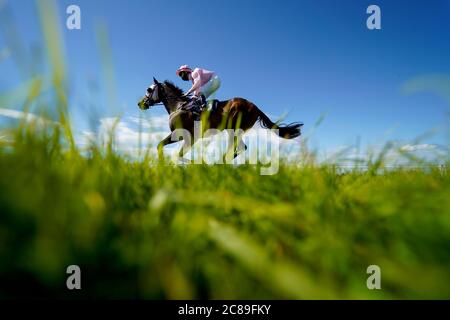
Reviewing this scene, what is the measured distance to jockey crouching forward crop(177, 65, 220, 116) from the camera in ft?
29.6

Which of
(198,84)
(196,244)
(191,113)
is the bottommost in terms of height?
(196,244)

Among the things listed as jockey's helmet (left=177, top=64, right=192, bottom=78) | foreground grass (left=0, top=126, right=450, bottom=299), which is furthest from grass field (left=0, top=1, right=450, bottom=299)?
jockey's helmet (left=177, top=64, right=192, bottom=78)

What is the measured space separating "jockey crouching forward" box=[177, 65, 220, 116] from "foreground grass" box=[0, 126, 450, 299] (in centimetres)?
807

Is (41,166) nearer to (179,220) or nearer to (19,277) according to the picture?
(19,277)

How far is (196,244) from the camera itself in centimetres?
87

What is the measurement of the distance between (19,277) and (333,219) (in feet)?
2.83

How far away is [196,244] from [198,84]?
31.5ft

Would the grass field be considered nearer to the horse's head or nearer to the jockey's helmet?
the horse's head

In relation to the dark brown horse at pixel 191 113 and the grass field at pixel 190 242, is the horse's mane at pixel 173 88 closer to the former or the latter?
the dark brown horse at pixel 191 113

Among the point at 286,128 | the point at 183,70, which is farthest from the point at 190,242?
the point at 183,70

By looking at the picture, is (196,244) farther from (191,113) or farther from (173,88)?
(173,88)

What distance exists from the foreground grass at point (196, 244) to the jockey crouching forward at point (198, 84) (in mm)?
8068

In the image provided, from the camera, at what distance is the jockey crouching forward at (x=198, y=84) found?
9016 millimetres
